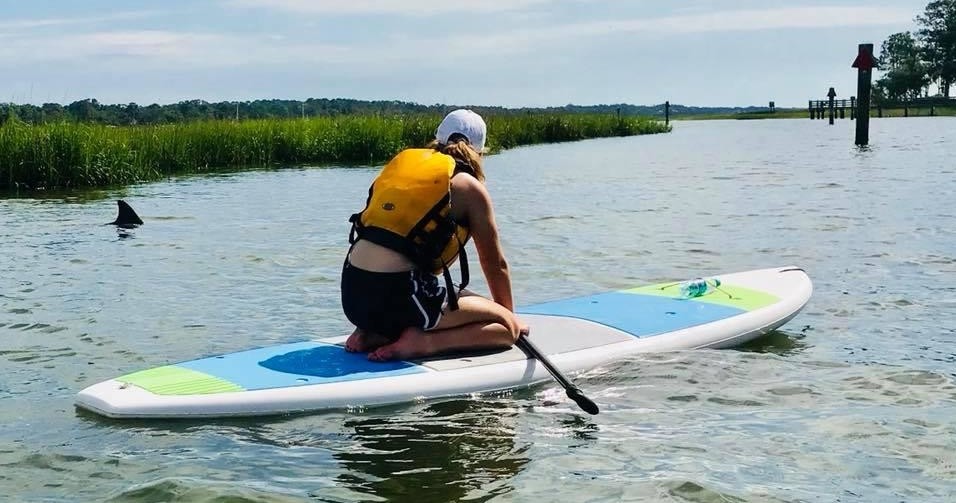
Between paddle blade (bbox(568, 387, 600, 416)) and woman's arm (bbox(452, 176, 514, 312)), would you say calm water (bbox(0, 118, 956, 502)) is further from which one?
woman's arm (bbox(452, 176, 514, 312))

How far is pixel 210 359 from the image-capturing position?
5230 mm

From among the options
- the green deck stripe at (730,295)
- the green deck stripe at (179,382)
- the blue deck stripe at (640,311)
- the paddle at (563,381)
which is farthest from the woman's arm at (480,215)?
the green deck stripe at (730,295)

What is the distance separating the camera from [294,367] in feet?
16.6

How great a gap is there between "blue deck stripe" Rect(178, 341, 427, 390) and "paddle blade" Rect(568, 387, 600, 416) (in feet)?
2.41

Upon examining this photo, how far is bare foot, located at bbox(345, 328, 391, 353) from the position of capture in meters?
5.32

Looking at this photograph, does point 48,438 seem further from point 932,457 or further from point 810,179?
point 810,179

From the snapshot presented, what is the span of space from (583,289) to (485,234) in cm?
344

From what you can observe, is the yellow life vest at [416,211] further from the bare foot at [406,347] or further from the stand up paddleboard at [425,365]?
the stand up paddleboard at [425,365]

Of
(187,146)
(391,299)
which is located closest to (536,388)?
(391,299)

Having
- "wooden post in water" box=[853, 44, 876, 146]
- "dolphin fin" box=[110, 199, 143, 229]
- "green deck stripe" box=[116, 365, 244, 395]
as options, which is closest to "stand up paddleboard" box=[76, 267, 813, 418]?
"green deck stripe" box=[116, 365, 244, 395]

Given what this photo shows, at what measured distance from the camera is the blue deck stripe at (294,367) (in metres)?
4.88

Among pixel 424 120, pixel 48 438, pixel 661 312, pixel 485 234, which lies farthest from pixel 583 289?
pixel 424 120

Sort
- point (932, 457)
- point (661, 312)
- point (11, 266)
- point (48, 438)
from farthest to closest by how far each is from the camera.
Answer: point (11, 266), point (661, 312), point (48, 438), point (932, 457)

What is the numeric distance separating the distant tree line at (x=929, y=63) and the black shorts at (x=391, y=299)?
78483mm
